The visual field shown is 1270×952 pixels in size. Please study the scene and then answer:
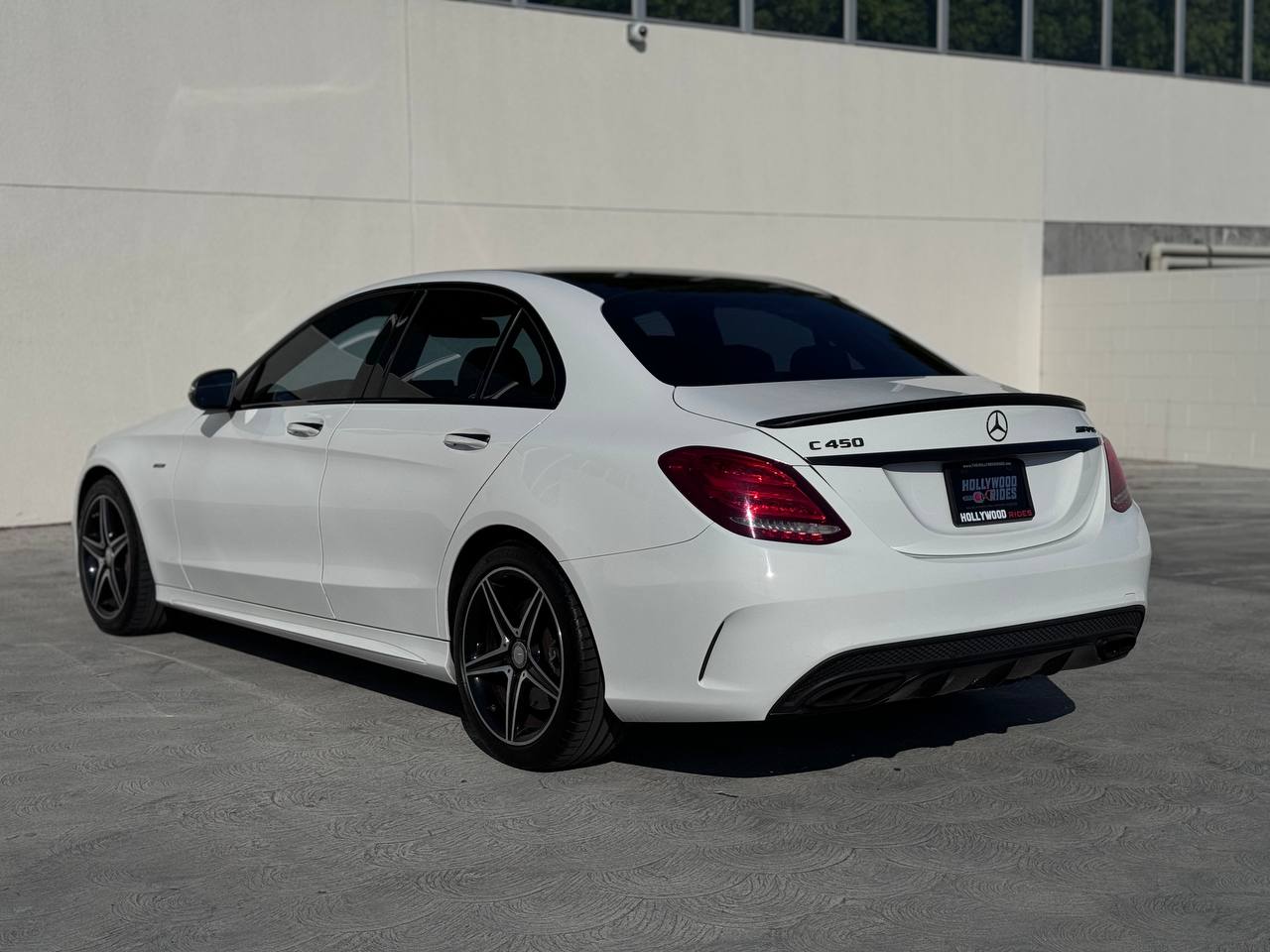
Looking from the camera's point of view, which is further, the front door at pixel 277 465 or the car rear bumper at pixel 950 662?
the front door at pixel 277 465

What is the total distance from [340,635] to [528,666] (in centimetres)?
114

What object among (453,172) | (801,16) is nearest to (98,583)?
(453,172)

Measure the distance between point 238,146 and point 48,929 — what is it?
9756mm

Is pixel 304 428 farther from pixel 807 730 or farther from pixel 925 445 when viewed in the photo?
pixel 925 445

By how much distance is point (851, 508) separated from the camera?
455 centimetres

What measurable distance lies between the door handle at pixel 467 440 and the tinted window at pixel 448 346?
18cm

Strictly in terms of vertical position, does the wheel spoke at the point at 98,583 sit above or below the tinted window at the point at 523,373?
below

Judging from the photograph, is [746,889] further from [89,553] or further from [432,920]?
[89,553]

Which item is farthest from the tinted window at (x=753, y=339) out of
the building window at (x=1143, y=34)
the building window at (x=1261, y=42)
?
the building window at (x=1261, y=42)

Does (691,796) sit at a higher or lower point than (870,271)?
lower

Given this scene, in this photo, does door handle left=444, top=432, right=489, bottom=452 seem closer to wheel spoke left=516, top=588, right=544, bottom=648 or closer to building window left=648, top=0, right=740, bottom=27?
wheel spoke left=516, top=588, right=544, bottom=648

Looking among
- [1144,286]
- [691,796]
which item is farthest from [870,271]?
[691,796]

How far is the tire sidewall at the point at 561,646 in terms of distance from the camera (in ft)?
16.0

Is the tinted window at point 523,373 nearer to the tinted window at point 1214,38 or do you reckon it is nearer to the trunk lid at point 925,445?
the trunk lid at point 925,445
